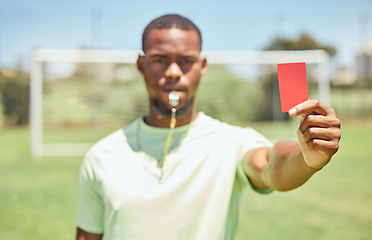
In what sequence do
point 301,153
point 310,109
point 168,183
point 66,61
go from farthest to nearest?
point 66,61 < point 168,183 < point 301,153 < point 310,109

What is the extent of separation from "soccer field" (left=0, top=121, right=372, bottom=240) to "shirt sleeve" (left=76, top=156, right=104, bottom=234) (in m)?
2.20

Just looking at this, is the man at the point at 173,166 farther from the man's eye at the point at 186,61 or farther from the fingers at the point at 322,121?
the fingers at the point at 322,121

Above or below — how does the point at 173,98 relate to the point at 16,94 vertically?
above

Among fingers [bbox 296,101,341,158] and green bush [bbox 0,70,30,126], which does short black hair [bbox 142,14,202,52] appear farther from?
green bush [bbox 0,70,30,126]

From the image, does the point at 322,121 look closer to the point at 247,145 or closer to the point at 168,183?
the point at 247,145

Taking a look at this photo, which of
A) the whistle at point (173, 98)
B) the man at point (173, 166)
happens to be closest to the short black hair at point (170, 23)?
the man at point (173, 166)

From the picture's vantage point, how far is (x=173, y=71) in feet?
4.83

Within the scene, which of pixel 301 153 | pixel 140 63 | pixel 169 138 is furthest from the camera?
pixel 140 63

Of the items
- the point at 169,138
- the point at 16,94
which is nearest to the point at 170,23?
the point at 169,138

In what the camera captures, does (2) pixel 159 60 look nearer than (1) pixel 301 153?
No

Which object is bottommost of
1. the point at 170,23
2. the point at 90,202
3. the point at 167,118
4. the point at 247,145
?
the point at 90,202

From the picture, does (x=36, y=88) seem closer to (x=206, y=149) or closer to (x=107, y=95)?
(x=107, y=95)

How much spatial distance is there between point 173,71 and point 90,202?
0.64 meters

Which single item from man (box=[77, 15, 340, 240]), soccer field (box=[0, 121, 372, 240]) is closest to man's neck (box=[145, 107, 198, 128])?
man (box=[77, 15, 340, 240])
